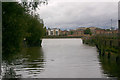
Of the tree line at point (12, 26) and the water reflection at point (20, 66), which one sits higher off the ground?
the tree line at point (12, 26)

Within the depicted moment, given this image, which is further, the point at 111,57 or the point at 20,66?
the point at 111,57

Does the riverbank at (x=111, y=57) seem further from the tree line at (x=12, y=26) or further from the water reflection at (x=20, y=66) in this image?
the tree line at (x=12, y=26)

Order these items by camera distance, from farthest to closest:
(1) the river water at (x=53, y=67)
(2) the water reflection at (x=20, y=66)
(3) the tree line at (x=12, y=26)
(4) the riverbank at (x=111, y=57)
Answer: (4) the riverbank at (x=111, y=57), (1) the river water at (x=53, y=67), (2) the water reflection at (x=20, y=66), (3) the tree line at (x=12, y=26)

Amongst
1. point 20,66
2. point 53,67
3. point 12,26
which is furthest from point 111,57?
point 12,26

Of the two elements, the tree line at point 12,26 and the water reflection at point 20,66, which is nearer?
the tree line at point 12,26

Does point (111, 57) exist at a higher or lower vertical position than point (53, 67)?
higher

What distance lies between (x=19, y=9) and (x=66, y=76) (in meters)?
3.63

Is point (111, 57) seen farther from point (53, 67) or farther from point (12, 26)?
point (12, 26)

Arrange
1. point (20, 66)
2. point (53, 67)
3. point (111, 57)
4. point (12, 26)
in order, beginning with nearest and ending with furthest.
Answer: point (12, 26)
point (53, 67)
point (20, 66)
point (111, 57)

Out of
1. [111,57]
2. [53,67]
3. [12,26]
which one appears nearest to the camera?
[12,26]

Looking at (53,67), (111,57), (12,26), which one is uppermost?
(12,26)

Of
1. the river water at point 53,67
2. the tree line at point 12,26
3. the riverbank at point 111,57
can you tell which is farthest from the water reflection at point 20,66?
the riverbank at point 111,57

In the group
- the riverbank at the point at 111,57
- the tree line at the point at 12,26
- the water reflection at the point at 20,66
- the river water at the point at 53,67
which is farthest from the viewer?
the riverbank at the point at 111,57

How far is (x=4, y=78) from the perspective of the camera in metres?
8.23
